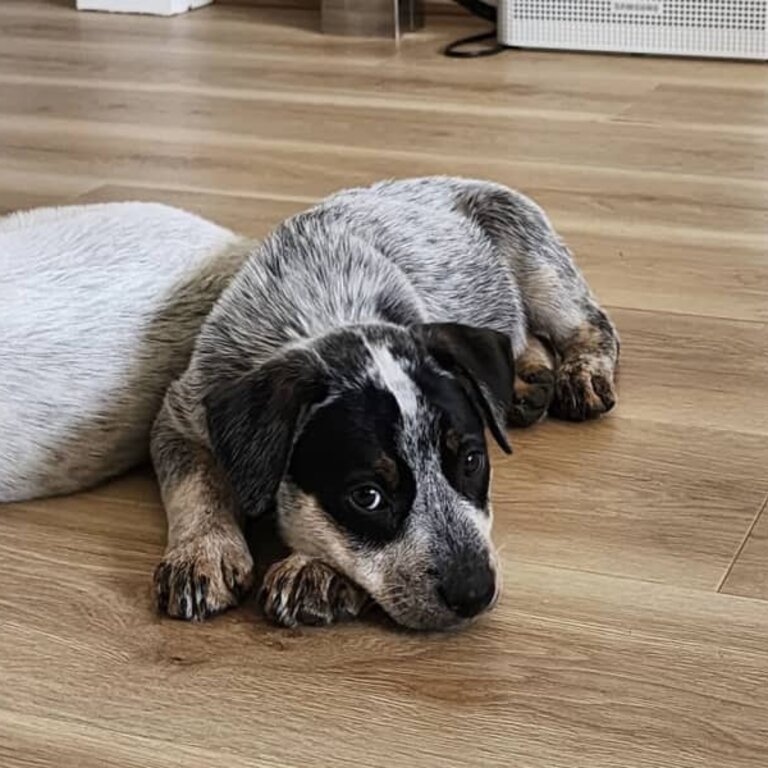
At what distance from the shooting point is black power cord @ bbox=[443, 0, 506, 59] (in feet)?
18.2

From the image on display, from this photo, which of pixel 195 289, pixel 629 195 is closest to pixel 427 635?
pixel 195 289

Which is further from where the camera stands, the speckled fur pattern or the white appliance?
the white appliance

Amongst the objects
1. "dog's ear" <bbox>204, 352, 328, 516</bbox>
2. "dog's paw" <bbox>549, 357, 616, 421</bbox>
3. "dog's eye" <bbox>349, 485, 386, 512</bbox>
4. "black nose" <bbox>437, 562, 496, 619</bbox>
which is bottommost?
"dog's paw" <bbox>549, 357, 616, 421</bbox>

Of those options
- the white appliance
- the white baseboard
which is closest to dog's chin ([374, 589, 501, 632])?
the white appliance

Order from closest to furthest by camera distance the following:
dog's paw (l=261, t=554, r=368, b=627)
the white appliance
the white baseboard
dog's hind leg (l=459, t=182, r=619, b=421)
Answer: dog's paw (l=261, t=554, r=368, b=627)
dog's hind leg (l=459, t=182, r=619, b=421)
the white appliance
the white baseboard

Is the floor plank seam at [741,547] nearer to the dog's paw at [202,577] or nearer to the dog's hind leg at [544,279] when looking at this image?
the dog's hind leg at [544,279]

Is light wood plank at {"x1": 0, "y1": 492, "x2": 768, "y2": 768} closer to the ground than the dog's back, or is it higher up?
closer to the ground

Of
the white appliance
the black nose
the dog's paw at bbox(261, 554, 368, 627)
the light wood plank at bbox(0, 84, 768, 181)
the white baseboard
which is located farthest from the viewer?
A: the white baseboard

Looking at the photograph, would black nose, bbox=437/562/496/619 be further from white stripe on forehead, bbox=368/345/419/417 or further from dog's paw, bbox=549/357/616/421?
dog's paw, bbox=549/357/616/421

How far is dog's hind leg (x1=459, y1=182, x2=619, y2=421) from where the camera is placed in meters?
2.91

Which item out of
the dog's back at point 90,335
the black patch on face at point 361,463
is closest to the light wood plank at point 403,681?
the black patch on face at point 361,463

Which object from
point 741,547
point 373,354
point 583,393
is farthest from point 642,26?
point 373,354

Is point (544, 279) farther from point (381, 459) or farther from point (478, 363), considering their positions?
point (381, 459)

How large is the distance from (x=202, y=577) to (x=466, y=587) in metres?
0.37
